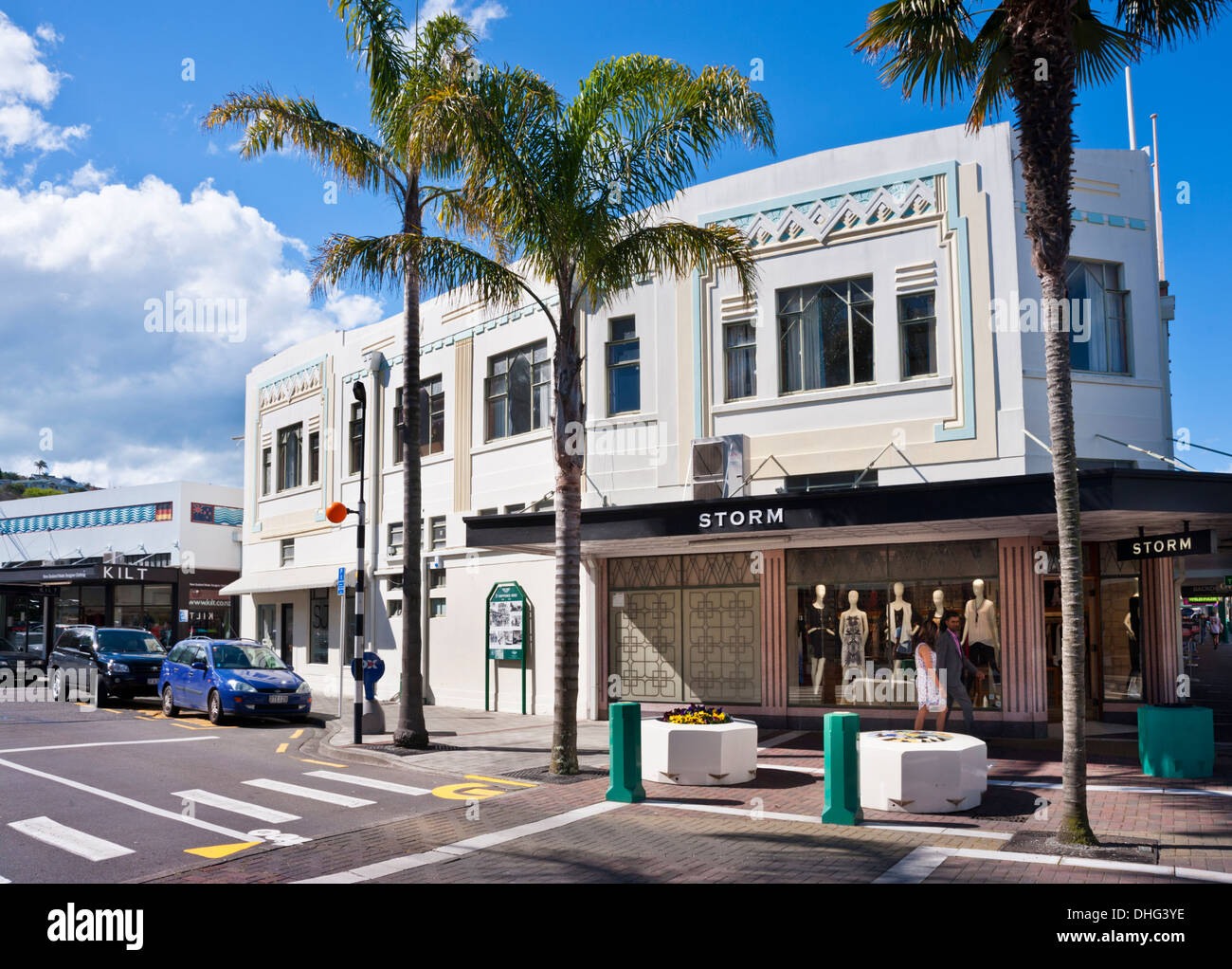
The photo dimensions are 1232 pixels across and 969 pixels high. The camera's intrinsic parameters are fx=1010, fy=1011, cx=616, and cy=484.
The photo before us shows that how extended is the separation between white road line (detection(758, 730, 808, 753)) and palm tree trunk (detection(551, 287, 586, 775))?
351 centimetres

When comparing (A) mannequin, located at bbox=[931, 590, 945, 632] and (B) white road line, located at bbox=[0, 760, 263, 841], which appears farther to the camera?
(A) mannequin, located at bbox=[931, 590, 945, 632]

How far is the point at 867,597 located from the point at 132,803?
1099 cm

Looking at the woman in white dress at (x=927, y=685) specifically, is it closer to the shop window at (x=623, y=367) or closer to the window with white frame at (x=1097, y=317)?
the window with white frame at (x=1097, y=317)

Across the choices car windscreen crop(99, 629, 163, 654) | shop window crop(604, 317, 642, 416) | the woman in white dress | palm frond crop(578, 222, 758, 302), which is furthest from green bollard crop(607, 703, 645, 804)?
car windscreen crop(99, 629, 163, 654)

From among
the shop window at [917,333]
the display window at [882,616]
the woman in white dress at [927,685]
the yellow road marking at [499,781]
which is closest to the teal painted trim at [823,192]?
the shop window at [917,333]

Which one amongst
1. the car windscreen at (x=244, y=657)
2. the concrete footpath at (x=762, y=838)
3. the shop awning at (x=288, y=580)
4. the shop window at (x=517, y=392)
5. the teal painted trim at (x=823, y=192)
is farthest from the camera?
the shop awning at (x=288, y=580)

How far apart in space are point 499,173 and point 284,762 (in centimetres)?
852

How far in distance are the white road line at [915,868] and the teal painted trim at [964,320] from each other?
329 inches

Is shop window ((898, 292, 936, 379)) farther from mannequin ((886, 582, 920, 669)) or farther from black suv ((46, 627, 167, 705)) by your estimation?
black suv ((46, 627, 167, 705))

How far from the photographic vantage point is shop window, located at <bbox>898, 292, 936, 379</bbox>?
16141 mm

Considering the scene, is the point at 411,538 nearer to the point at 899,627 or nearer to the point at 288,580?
the point at 899,627

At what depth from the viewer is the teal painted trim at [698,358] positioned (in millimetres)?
18047

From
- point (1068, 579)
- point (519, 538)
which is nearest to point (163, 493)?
point (519, 538)

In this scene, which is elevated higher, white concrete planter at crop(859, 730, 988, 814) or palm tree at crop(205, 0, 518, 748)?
palm tree at crop(205, 0, 518, 748)
